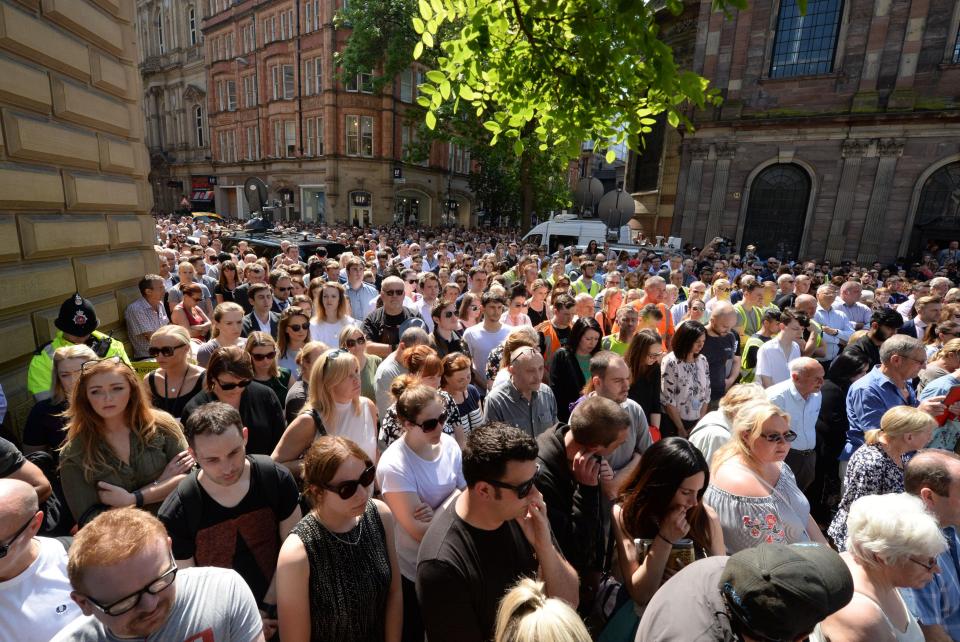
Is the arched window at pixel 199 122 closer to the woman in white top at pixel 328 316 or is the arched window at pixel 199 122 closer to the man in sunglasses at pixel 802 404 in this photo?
the woman in white top at pixel 328 316

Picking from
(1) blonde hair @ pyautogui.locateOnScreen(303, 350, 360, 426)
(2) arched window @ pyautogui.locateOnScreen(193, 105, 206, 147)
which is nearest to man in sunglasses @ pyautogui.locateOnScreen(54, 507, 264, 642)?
(1) blonde hair @ pyautogui.locateOnScreen(303, 350, 360, 426)

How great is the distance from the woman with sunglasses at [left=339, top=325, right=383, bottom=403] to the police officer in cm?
164

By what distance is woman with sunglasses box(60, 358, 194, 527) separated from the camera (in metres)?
2.43

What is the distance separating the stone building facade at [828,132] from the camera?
17.5 m

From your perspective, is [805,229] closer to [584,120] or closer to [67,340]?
[584,120]

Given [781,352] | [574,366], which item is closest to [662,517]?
[574,366]

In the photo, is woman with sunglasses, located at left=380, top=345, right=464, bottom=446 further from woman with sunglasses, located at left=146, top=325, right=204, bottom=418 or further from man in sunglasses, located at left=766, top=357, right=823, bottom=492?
man in sunglasses, located at left=766, top=357, right=823, bottom=492

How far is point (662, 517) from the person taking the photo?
223cm

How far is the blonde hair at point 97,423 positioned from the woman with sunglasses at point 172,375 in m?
0.63

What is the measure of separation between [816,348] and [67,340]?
7557mm

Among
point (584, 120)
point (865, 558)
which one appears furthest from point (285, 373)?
point (865, 558)

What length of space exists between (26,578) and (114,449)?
0.85 meters

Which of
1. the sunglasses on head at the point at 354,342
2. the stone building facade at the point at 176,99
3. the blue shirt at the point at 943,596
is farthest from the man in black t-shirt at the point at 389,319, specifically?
the stone building facade at the point at 176,99

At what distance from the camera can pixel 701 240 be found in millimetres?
22219
